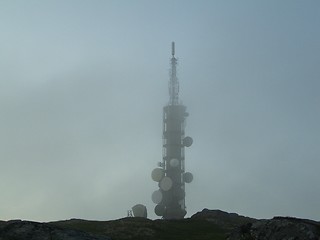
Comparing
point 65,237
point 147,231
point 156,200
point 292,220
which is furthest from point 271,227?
point 156,200

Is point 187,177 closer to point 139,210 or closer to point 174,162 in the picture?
point 174,162

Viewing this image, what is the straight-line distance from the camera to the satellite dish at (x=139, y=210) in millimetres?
145125

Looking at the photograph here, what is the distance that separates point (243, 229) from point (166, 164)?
477ft

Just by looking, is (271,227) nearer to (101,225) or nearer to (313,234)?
(313,234)

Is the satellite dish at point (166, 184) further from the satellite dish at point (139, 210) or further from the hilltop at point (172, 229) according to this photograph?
the hilltop at point (172, 229)

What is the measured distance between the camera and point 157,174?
177m

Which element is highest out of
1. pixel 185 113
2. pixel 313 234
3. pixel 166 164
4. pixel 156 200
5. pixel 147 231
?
pixel 185 113

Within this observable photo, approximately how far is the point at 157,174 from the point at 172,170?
547cm

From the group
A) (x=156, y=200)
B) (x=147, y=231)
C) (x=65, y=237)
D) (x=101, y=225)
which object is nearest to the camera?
(x=65, y=237)

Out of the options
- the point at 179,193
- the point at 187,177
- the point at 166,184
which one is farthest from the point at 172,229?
the point at 187,177

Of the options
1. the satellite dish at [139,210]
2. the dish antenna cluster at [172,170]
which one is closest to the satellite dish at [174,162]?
the dish antenna cluster at [172,170]

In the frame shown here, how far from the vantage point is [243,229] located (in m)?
33.9

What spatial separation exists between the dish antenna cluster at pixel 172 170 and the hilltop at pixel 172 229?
7329 cm

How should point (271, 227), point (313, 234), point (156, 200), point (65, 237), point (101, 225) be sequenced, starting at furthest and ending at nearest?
point (156, 200), point (101, 225), point (65, 237), point (271, 227), point (313, 234)
